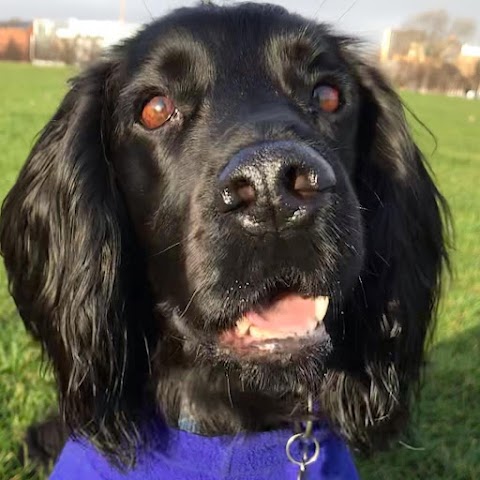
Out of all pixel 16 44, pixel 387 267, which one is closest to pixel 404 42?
pixel 387 267

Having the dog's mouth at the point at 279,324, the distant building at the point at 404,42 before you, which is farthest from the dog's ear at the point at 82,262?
the distant building at the point at 404,42

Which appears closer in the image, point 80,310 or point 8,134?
point 80,310

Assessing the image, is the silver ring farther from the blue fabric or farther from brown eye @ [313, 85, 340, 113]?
brown eye @ [313, 85, 340, 113]

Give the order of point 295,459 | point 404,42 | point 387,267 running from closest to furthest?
point 295,459 < point 387,267 < point 404,42

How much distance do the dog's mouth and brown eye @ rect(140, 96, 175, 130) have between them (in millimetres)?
584

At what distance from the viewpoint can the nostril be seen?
62.8 inches

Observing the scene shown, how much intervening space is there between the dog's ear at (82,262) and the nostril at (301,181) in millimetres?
710

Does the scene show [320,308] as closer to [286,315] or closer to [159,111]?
[286,315]

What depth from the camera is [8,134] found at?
1179 centimetres

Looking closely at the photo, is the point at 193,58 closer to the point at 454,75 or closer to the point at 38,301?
the point at 38,301

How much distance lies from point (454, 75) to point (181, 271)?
27796 millimetres

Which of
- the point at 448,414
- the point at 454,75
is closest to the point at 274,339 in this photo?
the point at 448,414

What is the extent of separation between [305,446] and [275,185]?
3.18 feet

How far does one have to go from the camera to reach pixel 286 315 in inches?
74.4
